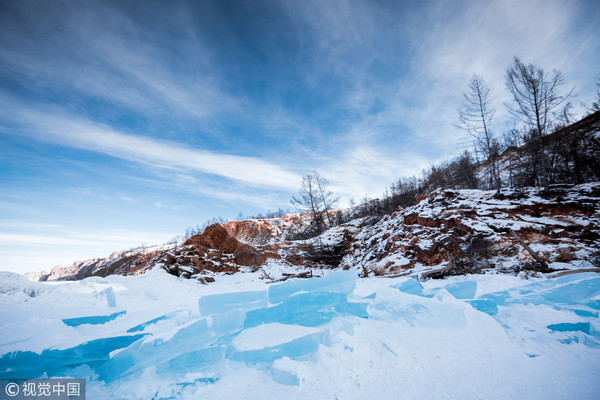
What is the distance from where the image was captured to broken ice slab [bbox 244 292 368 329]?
2.77m

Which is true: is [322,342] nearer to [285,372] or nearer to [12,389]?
[285,372]

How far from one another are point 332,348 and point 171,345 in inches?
67.4

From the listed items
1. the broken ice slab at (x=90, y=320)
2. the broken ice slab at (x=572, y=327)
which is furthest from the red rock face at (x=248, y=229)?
the broken ice slab at (x=572, y=327)

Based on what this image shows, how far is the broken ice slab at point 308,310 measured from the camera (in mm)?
2773

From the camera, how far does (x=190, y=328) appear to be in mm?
2461

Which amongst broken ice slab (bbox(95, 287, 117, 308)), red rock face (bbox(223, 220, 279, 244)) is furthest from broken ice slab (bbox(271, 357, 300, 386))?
red rock face (bbox(223, 220, 279, 244))

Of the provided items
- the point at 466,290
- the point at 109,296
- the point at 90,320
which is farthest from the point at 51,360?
the point at 466,290

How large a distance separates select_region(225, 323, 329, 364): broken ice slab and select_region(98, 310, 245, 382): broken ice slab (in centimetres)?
30

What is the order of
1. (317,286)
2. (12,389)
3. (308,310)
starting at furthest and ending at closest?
(317,286), (308,310), (12,389)

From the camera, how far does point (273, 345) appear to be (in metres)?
2.17

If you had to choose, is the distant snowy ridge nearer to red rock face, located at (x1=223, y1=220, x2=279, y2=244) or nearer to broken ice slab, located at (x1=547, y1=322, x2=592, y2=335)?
broken ice slab, located at (x1=547, y1=322, x2=592, y2=335)

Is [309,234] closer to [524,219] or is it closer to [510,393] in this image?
[524,219]

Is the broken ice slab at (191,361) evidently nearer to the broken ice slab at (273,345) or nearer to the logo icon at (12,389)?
the broken ice slab at (273,345)

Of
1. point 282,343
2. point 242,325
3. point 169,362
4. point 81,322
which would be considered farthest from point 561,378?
point 81,322
